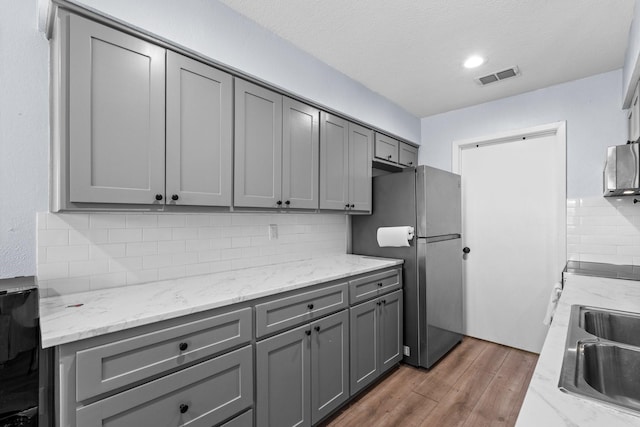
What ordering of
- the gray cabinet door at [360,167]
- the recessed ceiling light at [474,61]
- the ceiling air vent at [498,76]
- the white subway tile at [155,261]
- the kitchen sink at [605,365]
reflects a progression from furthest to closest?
the gray cabinet door at [360,167]
the ceiling air vent at [498,76]
the recessed ceiling light at [474,61]
the white subway tile at [155,261]
the kitchen sink at [605,365]

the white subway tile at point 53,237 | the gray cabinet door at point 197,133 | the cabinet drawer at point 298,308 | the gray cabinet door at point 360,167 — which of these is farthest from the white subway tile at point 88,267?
the gray cabinet door at point 360,167

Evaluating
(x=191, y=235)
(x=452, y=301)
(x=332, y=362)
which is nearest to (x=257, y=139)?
(x=191, y=235)

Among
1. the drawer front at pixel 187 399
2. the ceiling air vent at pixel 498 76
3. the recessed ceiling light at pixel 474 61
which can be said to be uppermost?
the recessed ceiling light at pixel 474 61

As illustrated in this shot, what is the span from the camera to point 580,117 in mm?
2764

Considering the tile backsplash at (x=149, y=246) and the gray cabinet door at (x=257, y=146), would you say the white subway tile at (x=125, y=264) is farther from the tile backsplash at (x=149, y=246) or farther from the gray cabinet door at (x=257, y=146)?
the gray cabinet door at (x=257, y=146)

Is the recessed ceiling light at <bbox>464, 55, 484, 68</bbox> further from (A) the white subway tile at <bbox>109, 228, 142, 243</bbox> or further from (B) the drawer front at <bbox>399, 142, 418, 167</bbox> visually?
(A) the white subway tile at <bbox>109, 228, 142, 243</bbox>

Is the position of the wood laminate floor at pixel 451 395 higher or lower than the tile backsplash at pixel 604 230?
lower

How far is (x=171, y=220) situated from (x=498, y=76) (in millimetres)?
2826

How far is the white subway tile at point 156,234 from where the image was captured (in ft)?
5.95

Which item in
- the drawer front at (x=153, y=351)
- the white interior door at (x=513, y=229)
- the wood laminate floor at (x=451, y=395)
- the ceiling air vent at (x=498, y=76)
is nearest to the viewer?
the drawer front at (x=153, y=351)

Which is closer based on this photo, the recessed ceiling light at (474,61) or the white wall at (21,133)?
the white wall at (21,133)

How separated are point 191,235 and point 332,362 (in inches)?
47.2

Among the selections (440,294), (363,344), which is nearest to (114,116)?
(363,344)

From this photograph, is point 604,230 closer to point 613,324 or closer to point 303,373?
point 613,324
